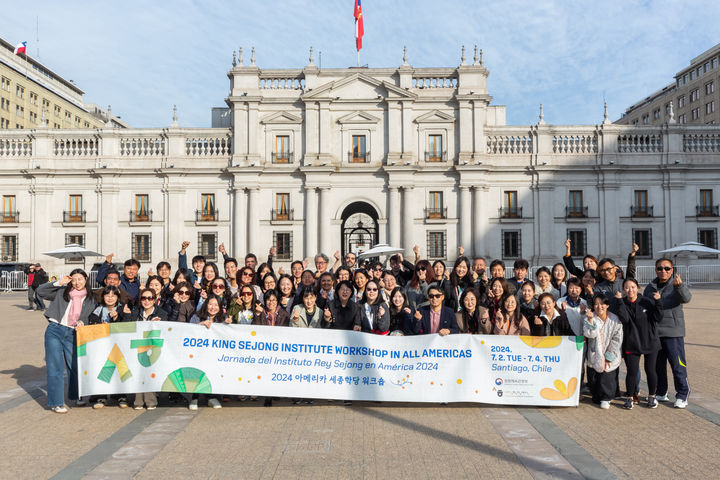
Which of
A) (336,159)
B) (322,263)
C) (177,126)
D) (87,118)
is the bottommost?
(322,263)

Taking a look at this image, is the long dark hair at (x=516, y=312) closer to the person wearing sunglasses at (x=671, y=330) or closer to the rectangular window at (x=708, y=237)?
the person wearing sunglasses at (x=671, y=330)

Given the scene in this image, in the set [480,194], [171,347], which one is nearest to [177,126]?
[480,194]

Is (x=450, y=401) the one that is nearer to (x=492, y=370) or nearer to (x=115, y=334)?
(x=492, y=370)

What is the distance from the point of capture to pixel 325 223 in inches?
1476

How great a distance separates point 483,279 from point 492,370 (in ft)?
8.11

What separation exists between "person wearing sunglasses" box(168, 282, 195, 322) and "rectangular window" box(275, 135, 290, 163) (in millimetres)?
30277

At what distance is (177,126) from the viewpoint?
Answer: 127ft

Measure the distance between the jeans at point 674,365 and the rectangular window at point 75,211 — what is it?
3862cm

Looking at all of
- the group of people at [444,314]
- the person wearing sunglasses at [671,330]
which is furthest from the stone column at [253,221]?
the person wearing sunglasses at [671,330]

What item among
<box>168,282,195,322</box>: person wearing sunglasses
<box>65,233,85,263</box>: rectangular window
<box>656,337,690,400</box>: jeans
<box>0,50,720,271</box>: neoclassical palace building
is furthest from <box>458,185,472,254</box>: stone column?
<box>168,282,195,322</box>: person wearing sunglasses

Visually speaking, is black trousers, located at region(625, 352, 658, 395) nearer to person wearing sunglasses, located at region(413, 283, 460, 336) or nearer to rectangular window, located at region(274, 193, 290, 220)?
person wearing sunglasses, located at region(413, 283, 460, 336)

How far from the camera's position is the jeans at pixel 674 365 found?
303 inches

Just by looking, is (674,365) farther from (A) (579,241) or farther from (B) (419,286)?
(A) (579,241)

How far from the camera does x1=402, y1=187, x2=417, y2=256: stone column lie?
122 ft
